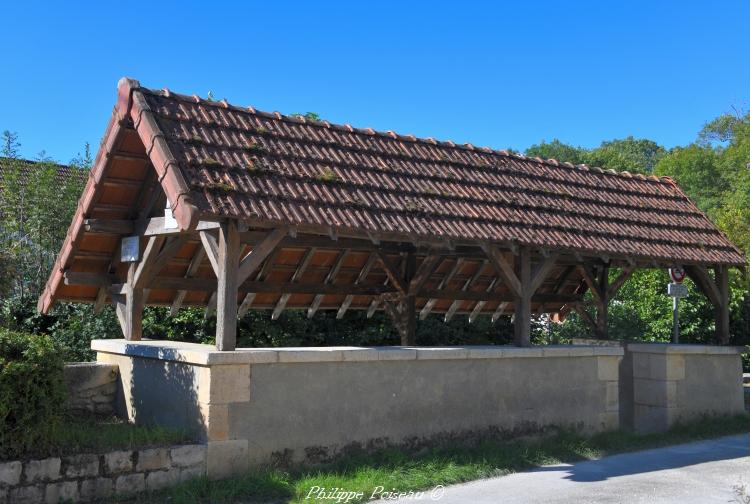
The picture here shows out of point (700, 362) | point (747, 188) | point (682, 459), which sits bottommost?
point (682, 459)

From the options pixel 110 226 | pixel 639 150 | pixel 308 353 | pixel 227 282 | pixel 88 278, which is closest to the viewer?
pixel 227 282

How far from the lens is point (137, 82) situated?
816 centimetres

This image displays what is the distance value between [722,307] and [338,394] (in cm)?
743

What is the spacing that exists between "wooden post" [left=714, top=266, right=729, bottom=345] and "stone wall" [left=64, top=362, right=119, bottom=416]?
9374 millimetres

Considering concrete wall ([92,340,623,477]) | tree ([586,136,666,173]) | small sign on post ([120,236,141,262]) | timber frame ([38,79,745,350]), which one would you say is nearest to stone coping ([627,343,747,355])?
timber frame ([38,79,745,350])

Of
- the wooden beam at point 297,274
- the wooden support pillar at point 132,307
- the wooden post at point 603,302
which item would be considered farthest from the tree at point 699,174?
the wooden support pillar at point 132,307

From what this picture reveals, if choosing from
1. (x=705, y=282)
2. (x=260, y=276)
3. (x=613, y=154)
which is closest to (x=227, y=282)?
(x=260, y=276)

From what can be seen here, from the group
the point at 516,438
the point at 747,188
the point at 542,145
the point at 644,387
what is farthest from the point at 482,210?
the point at 542,145

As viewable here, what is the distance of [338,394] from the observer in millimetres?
8297

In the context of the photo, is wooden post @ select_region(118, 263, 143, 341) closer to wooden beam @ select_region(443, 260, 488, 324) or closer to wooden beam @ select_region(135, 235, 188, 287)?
wooden beam @ select_region(135, 235, 188, 287)

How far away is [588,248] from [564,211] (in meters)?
0.86

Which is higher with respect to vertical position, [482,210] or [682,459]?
[482,210]

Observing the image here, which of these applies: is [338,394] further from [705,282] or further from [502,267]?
[705,282]

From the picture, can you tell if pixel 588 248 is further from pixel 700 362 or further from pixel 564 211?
pixel 700 362
